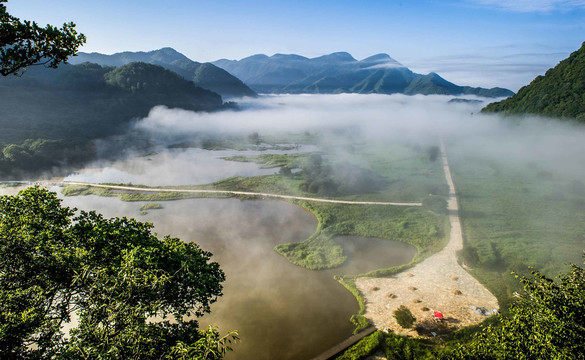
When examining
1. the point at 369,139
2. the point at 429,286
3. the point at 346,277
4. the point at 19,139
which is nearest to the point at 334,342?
the point at 346,277

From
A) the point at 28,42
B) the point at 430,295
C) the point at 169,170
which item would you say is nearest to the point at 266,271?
the point at 430,295

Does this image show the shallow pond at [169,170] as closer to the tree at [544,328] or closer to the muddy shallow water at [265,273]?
the muddy shallow water at [265,273]

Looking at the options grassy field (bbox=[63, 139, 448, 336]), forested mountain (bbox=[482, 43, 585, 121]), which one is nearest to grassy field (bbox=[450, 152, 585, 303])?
grassy field (bbox=[63, 139, 448, 336])

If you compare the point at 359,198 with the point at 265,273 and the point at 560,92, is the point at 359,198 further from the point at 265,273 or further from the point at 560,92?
the point at 560,92

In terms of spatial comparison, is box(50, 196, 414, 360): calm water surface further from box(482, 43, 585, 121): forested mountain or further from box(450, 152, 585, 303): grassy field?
box(482, 43, 585, 121): forested mountain

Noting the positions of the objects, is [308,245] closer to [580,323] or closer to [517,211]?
[580,323]

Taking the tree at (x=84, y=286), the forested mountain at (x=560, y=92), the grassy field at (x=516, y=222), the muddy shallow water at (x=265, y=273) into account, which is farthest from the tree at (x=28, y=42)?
the forested mountain at (x=560, y=92)
